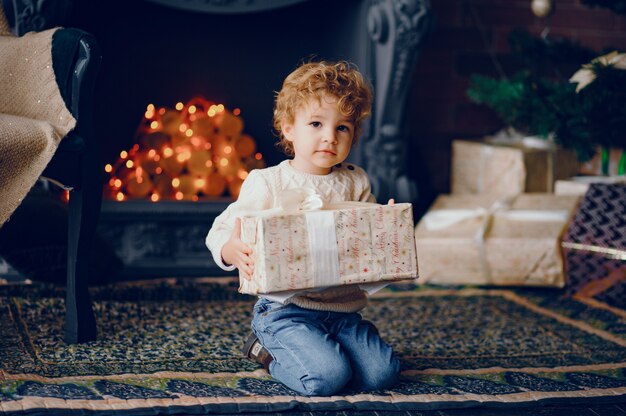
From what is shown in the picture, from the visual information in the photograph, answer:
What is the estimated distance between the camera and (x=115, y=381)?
1.54 m

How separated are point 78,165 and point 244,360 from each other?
0.52 m

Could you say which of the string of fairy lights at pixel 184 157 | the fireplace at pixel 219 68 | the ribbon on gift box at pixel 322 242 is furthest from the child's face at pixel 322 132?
the string of fairy lights at pixel 184 157

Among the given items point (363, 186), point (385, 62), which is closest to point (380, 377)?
point (363, 186)

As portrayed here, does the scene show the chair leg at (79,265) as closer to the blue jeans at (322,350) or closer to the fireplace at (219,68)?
the blue jeans at (322,350)

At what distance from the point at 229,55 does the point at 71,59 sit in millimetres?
1141

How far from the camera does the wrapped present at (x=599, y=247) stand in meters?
2.35

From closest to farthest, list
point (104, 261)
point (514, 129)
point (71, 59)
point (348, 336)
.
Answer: point (348, 336) < point (71, 59) < point (104, 261) < point (514, 129)

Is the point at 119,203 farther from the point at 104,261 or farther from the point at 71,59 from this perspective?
the point at 71,59

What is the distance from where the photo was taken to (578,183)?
2729 mm

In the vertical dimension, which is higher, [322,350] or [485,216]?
[485,216]

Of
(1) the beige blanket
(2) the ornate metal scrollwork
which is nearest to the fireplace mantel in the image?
(2) the ornate metal scrollwork

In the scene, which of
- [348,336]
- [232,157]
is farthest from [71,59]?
[232,157]

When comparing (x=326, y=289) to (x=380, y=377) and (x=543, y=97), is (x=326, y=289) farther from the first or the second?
(x=543, y=97)

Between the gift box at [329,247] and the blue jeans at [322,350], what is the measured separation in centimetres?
15
